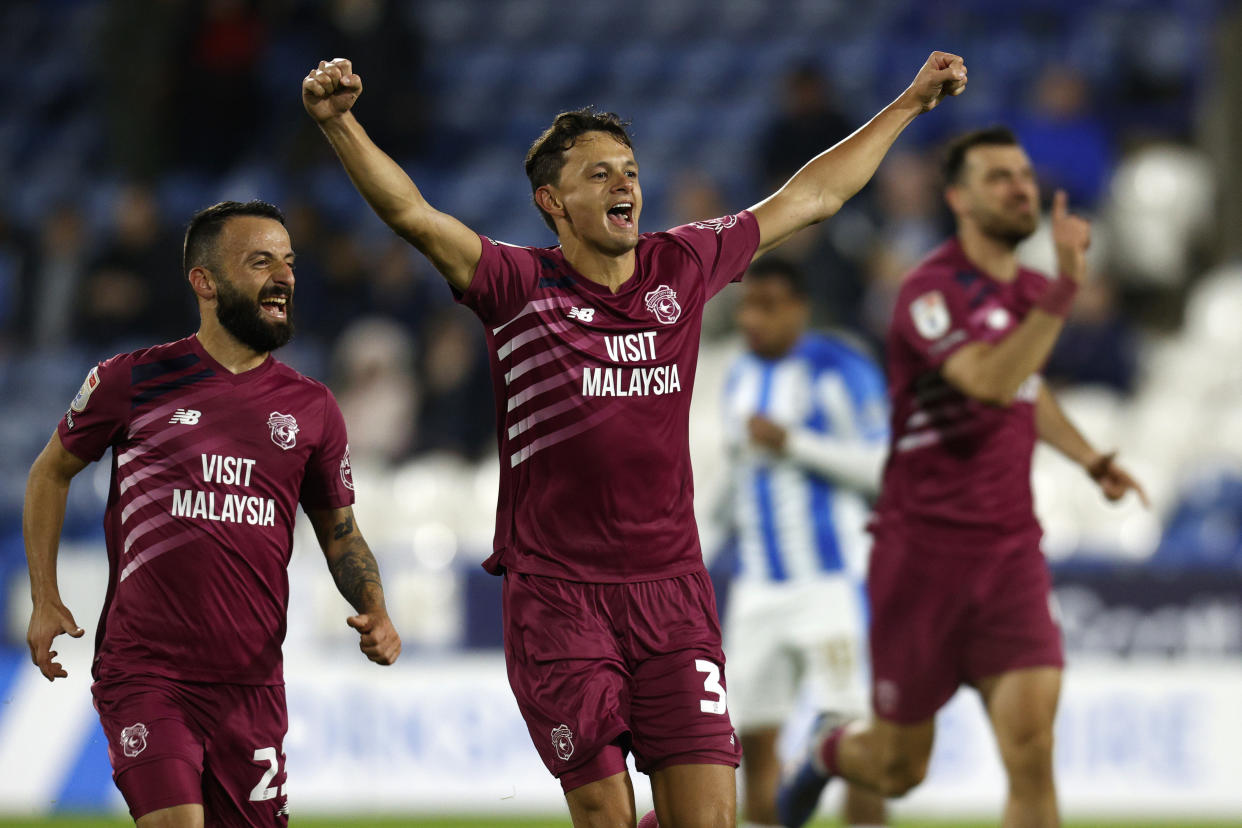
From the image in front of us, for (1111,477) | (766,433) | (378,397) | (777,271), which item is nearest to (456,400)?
(378,397)

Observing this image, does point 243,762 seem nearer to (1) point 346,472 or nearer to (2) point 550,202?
(1) point 346,472

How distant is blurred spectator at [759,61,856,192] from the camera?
43.8ft

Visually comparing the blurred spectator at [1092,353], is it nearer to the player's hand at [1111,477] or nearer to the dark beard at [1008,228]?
the player's hand at [1111,477]

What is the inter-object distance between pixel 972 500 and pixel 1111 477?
0.71 metres

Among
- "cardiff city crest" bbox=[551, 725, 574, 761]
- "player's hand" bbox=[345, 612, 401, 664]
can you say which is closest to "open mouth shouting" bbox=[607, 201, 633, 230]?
"player's hand" bbox=[345, 612, 401, 664]

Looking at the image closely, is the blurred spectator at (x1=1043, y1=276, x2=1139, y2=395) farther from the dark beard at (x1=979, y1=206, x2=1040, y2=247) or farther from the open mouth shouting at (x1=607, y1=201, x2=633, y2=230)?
the open mouth shouting at (x1=607, y1=201, x2=633, y2=230)

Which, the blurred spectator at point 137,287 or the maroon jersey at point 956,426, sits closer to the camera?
the maroon jersey at point 956,426

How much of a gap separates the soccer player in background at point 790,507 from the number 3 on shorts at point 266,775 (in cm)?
330

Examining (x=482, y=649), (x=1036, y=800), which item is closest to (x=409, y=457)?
(x=482, y=649)

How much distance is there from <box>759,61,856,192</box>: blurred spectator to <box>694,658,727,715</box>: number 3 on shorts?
8.33m

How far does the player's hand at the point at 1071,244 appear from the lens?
6.21 meters

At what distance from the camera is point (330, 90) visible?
493cm

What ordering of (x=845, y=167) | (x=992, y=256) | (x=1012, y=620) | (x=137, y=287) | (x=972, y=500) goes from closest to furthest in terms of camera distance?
(x=845, y=167) → (x=1012, y=620) → (x=972, y=500) → (x=992, y=256) → (x=137, y=287)

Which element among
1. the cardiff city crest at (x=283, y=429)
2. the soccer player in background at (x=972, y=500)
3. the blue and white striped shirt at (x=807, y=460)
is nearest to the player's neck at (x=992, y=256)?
the soccer player in background at (x=972, y=500)
